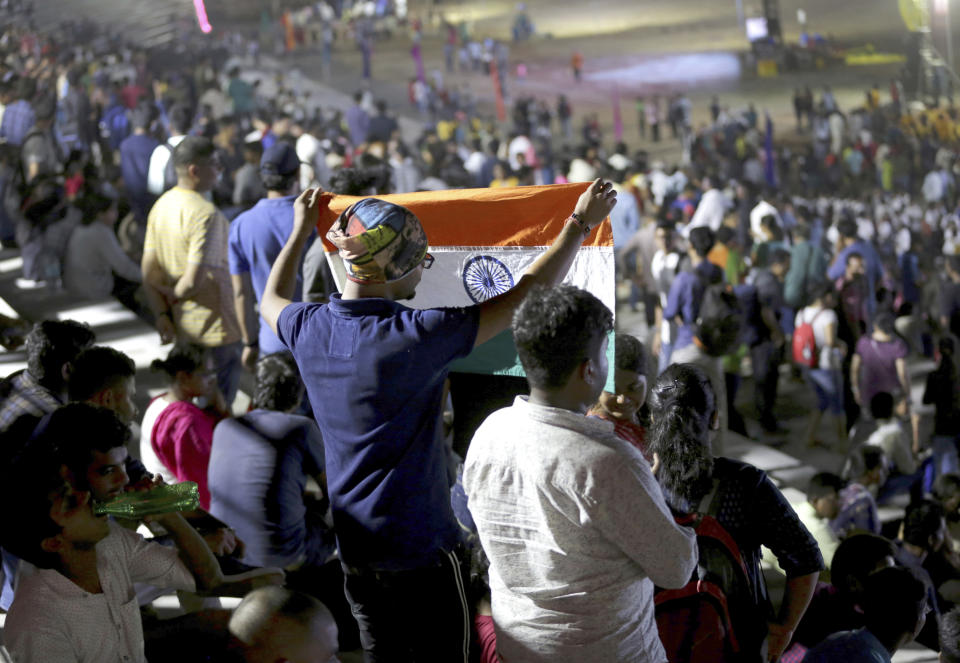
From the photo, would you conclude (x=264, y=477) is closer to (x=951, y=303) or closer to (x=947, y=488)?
(x=947, y=488)

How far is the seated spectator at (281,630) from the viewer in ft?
8.70

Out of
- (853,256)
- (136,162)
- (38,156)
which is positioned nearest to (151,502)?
(136,162)

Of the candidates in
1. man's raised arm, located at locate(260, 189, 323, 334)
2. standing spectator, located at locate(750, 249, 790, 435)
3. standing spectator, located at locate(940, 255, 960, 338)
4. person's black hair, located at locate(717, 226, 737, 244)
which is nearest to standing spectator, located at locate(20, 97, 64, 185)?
person's black hair, located at locate(717, 226, 737, 244)

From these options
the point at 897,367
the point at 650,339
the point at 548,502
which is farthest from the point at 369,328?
the point at 650,339

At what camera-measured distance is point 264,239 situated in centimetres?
459

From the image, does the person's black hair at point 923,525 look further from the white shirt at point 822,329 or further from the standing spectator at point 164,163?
the standing spectator at point 164,163

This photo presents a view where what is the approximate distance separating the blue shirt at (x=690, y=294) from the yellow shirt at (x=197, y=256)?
3.49 m

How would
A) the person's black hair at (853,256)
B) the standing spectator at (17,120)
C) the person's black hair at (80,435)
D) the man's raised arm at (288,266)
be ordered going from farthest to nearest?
1. the standing spectator at (17,120)
2. the person's black hair at (853,256)
3. the man's raised arm at (288,266)
4. the person's black hair at (80,435)

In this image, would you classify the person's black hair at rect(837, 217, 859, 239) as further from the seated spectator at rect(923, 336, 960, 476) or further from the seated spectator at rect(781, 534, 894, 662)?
the seated spectator at rect(781, 534, 894, 662)

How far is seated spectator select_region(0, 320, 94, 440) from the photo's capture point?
346cm

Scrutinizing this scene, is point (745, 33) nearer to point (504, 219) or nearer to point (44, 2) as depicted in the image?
point (44, 2)

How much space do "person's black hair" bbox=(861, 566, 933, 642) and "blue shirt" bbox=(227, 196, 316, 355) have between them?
98.4 inches

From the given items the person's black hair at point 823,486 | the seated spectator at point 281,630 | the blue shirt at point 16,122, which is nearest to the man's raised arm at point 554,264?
the seated spectator at point 281,630

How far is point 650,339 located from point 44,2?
13.4 metres
